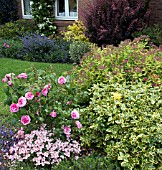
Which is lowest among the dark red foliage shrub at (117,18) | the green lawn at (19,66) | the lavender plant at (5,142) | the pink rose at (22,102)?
the lavender plant at (5,142)

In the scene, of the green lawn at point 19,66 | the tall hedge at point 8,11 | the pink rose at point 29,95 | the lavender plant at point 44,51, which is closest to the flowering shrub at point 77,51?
the green lawn at point 19,66

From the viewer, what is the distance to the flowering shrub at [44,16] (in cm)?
1036

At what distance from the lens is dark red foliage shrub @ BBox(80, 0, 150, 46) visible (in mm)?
7443

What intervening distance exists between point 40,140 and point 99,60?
1.45 meters

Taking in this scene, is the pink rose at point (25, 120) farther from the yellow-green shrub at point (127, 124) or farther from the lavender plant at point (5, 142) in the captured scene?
the yellow-green shrub at point (127, 124)

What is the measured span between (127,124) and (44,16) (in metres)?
8.37

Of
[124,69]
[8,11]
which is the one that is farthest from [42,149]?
[8,11]

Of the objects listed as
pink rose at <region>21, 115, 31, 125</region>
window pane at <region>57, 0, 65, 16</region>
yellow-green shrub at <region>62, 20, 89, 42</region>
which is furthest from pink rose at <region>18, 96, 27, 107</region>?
window pane at <region>57, 0, 65, 16</region>

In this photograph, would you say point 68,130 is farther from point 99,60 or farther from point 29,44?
point 29,44

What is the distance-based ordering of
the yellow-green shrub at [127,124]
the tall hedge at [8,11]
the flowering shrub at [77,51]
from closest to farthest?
the yellow-green shrub at [127,124]
the flowering shrub at [77,51]
the tall hedge at [8,11]

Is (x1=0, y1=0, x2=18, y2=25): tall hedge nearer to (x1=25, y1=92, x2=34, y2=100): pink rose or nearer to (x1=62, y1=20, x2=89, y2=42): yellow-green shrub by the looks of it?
(x1=62, y1=20, x2=89, y2=42): yellow-green shrub

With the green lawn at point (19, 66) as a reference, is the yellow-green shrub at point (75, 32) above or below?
above

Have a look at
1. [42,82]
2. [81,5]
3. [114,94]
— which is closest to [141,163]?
[114,94]

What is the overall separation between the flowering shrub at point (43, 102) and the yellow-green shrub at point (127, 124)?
209 millimetres
